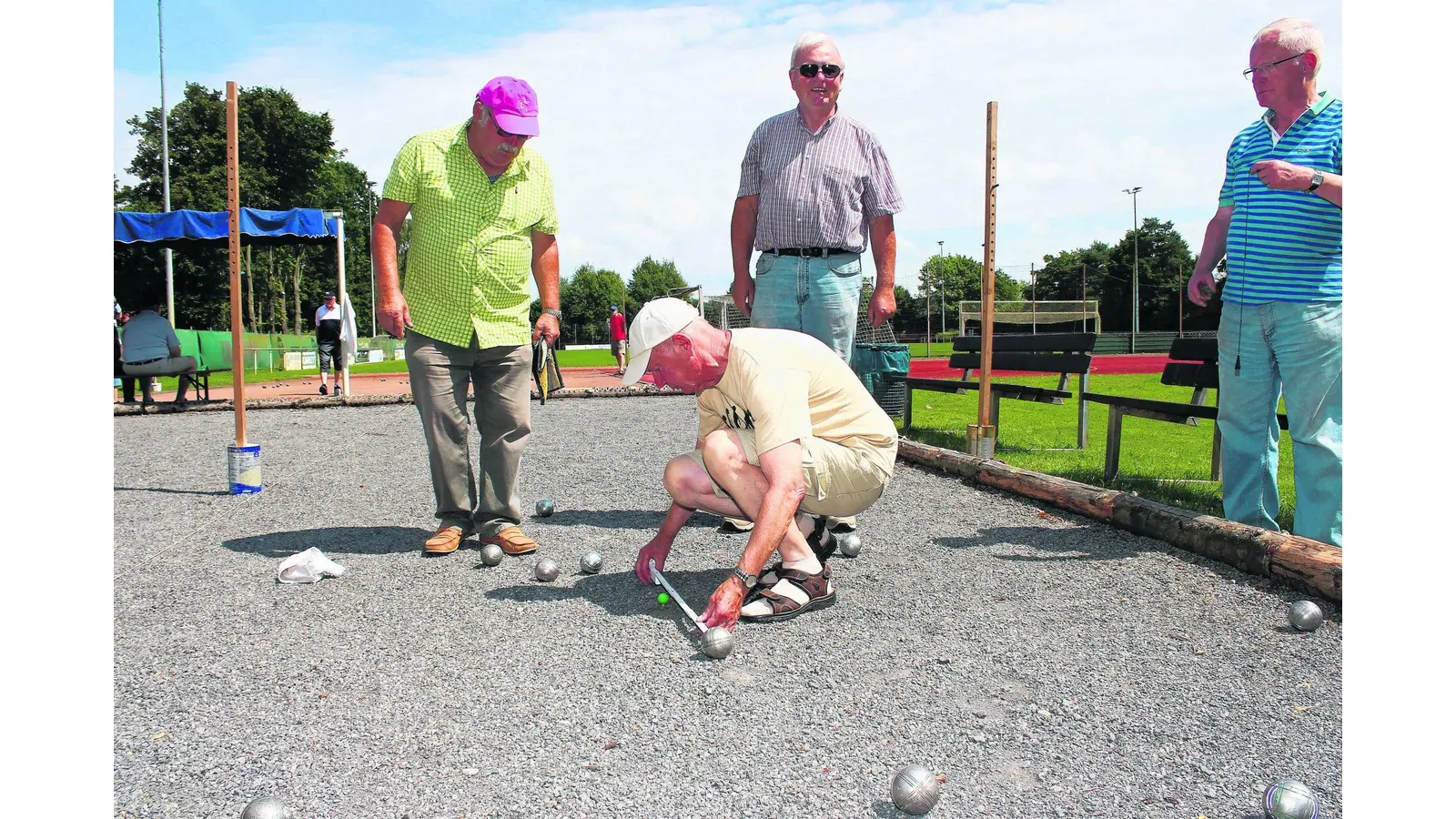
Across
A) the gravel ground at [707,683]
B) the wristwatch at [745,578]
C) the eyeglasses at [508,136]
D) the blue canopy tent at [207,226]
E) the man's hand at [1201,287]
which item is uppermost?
the blue canopy tent at [207,226]

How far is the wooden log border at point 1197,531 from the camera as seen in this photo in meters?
3.71

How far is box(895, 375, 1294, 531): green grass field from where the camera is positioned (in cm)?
577

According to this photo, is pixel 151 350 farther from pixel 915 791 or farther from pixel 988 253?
pixel 915 791

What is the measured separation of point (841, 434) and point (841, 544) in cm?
94

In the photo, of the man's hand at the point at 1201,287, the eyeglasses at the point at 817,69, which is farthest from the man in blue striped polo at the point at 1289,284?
the eyeglasses at the point at 817,69

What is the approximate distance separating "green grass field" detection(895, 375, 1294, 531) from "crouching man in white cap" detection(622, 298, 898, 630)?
243 cm

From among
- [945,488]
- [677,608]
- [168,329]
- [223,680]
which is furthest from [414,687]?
[168,329]

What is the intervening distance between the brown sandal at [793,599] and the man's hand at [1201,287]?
2354 millimetres

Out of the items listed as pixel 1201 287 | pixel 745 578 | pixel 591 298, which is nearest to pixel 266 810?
pixel 745 578

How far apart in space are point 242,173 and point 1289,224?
53551 mm

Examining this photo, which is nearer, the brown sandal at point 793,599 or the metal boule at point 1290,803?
the metal boule at point 1290,803

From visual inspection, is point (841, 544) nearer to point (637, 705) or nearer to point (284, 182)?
point (637, 705)

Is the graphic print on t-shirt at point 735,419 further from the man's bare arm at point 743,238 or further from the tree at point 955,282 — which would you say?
the tree at point 955,282

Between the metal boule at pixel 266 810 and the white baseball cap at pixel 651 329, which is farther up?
the white baseball cap at pixel 651 329
